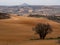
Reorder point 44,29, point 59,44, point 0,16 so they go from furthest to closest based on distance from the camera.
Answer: point 0,16
point 44,29
point 59,44

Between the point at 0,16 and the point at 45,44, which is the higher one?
the point at 45,44

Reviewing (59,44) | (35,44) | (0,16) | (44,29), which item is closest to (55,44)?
(59,44)

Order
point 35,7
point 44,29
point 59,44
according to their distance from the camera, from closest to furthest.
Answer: point 59,44
point 44,29
point 35,7

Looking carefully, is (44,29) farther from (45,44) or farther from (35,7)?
(35,7)

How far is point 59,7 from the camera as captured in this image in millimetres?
105000

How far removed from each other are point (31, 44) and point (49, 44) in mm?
1379

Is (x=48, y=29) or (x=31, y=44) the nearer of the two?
(x=31, y=44)

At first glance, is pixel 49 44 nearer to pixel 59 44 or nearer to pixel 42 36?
pixel 59 44

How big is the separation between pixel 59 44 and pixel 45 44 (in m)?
1.12

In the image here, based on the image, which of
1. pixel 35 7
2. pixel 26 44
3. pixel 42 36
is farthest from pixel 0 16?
pixel 35 7

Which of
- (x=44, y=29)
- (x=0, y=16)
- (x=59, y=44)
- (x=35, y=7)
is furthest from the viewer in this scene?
(x=35, y=7)

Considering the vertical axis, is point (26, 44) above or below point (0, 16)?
above

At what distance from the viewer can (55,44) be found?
16469 millimetres

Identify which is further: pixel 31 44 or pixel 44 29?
pixel 44 29
